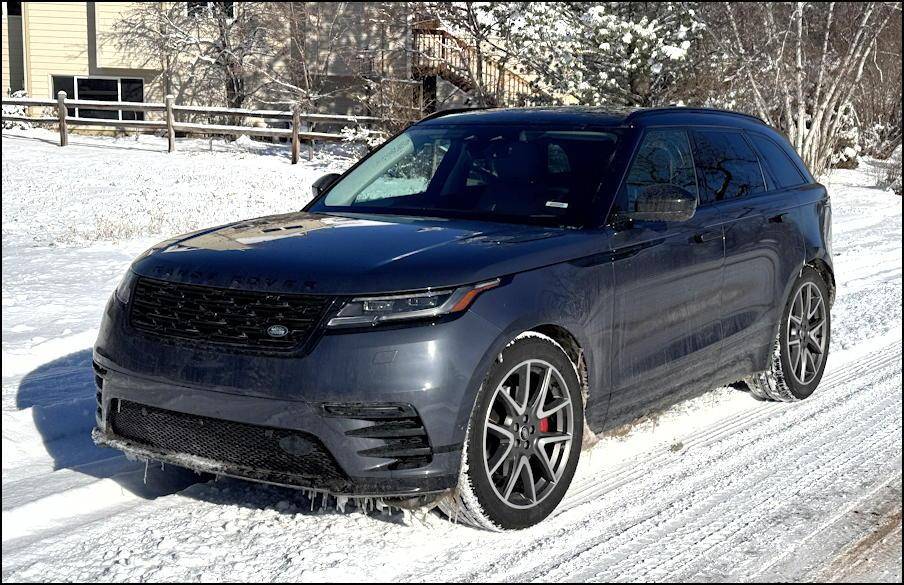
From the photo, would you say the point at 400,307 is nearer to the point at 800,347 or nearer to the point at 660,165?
the point at 660,165

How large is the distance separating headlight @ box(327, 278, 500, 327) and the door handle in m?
1.86

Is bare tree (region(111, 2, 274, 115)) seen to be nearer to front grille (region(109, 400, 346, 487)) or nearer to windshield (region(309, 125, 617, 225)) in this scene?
windshield (region(309, 125, 617, 225))

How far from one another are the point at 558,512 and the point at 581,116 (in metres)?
2.13

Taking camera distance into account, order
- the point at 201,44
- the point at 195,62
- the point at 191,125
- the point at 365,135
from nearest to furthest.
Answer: the point at 365,135, the point at 191,125, the point at 201,44, the point at 195,62

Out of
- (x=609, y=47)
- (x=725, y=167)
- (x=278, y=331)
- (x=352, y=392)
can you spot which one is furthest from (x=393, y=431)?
(x=609, y=47)

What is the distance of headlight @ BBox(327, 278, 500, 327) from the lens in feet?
13.0

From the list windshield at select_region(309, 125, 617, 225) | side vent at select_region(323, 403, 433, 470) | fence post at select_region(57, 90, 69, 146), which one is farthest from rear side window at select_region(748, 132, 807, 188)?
fence post at select_region(57, 90, 69, 146)

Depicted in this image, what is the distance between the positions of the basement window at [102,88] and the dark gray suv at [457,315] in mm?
27913

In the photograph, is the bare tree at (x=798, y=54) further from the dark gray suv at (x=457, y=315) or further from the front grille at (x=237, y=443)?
the front grille at (x=237, y=443)

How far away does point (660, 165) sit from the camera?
551 centimetres

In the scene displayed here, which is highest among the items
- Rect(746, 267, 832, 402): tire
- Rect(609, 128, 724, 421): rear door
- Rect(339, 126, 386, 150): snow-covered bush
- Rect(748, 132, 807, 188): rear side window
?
Rect(748, 132, 807, 188): rear side window

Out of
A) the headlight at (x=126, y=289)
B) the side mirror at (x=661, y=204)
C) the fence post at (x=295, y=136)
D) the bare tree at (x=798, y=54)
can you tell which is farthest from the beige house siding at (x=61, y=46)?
the side mirror at (x=661, y=204)

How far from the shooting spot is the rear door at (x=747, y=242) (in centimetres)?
582

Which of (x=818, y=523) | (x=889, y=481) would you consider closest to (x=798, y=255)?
(x=889, y=481)
